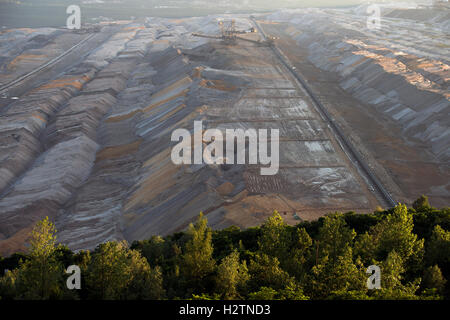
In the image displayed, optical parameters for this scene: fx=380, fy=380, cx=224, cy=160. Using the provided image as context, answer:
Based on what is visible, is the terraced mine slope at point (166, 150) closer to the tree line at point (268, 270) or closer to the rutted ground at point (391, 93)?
the rutted ground at point (391, 93)

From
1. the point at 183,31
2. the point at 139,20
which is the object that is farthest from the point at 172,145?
the point at 139,20

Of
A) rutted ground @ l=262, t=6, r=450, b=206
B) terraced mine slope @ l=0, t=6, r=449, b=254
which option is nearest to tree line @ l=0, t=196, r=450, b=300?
terraced mine slope @ l=0, t=6, r=449, b=254

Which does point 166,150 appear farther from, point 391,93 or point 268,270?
point 391,93

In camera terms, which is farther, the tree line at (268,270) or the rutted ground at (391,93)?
the rutted ground at (391,93)

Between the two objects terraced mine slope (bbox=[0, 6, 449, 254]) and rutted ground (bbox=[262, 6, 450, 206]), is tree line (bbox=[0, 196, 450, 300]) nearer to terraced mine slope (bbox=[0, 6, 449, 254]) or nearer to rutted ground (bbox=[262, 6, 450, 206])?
terraced mine slope (bbox=[0, 6, 449, 254])

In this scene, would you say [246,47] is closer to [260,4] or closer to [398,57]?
[398,57]

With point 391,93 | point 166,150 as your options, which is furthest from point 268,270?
point 391,93

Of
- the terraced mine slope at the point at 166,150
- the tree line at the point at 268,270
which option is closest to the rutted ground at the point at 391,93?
the terraced mine slope at the point at 166,150
